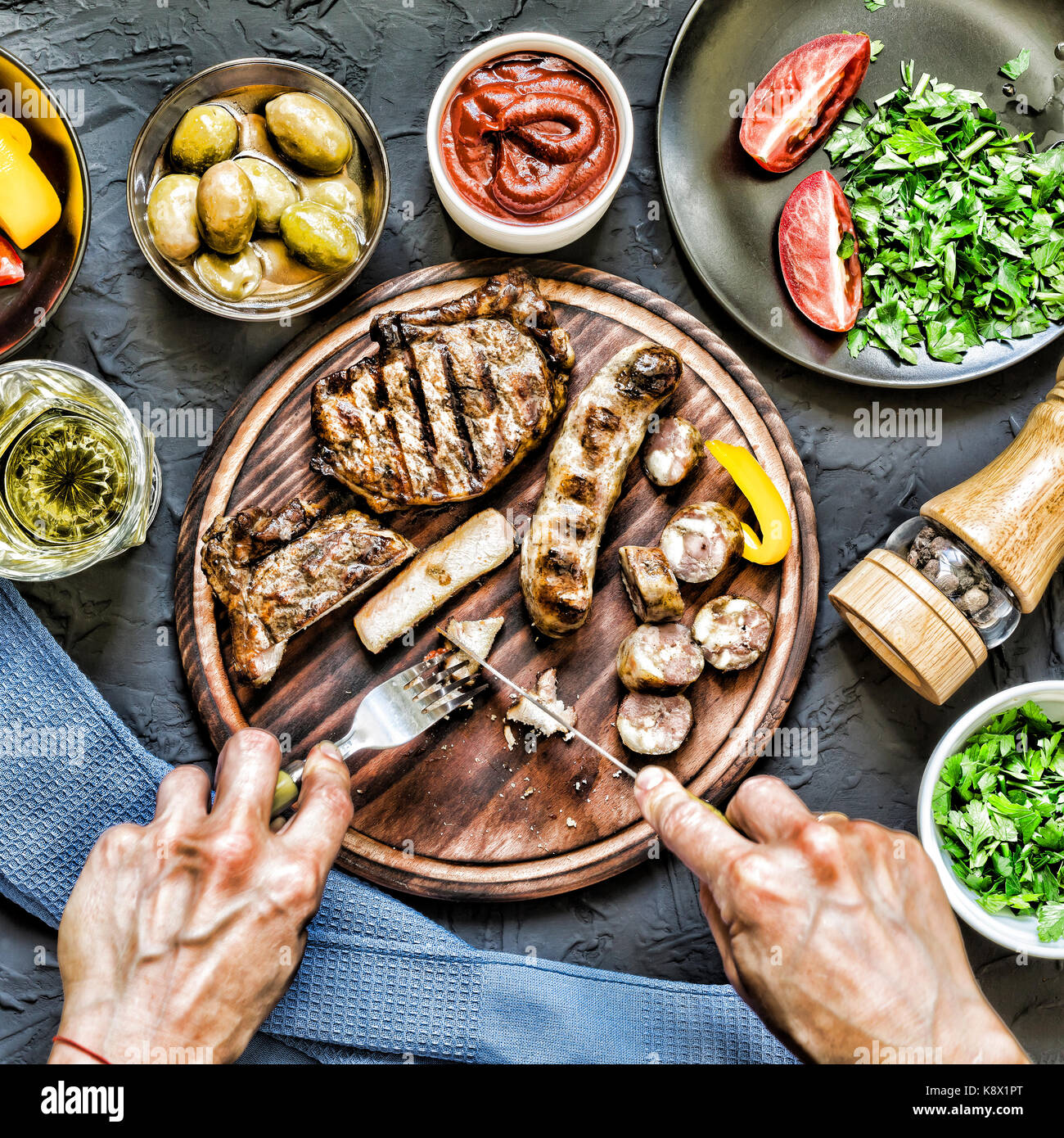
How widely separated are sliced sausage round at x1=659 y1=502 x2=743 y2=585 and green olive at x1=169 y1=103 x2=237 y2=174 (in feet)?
6.58

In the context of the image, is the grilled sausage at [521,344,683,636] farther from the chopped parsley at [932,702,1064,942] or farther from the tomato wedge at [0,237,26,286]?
the tomato wedge at [0,237,26,286]

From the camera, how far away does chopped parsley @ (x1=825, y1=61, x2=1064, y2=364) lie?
320cm

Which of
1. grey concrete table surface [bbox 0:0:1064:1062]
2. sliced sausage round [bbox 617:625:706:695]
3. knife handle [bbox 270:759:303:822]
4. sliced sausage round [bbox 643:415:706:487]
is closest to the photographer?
knife handle [bbox 270:759:303:822]

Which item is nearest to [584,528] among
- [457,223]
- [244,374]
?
[457,223]

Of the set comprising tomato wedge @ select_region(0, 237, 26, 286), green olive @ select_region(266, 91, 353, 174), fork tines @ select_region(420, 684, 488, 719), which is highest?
green olive @ select_region(266, 91, 353, 174)

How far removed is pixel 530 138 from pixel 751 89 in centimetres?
96

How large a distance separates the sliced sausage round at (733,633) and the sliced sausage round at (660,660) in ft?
0.18

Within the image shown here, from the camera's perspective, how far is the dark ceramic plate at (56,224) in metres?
2.80

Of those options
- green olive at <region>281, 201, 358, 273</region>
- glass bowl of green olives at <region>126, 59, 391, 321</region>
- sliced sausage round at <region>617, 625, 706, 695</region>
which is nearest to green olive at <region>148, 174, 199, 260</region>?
glass bowl of green olives at <region>126, 59, 391, 321</region>

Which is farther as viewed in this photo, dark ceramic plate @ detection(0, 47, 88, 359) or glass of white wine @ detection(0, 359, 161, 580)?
glass of white wine @ detection(0, 359, 161, 580)

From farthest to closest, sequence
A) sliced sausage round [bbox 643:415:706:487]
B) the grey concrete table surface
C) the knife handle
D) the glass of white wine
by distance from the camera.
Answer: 1. the grey concrete table surface
2. sliced sausage round [bbox 643:415:706:487]
3. the glass of white wine
4. the knife handle

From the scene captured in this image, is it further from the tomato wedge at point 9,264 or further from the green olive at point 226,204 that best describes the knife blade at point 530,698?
the tomato wedge at point 9,264

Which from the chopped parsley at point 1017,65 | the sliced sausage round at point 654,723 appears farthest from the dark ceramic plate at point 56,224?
the chopped parsley at point 1017,65

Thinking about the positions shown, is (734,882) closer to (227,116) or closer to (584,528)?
(584,528)
